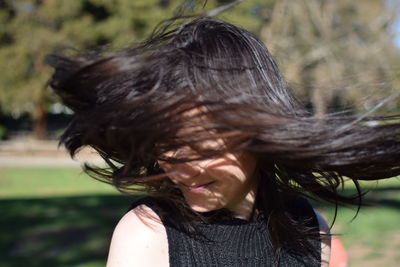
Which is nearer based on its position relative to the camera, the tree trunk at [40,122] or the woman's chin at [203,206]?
the woman's chin at [203,206]

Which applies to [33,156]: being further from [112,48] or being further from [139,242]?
[139,242]

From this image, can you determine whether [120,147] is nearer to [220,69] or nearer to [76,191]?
[220,69]

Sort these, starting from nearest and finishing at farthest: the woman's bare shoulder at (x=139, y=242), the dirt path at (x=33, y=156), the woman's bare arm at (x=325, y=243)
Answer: the woman's bare shoulder at (x=139, y=242) < the woman's bare arm at (x=325, y=243) < the dirt path at (x=33, y=156)

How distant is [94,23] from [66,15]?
201 centimetres

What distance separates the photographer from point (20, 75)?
31.4 meters

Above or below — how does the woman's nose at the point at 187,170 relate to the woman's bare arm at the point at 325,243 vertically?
above

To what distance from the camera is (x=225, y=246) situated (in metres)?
1.60

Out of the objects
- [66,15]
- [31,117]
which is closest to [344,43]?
[66,15]

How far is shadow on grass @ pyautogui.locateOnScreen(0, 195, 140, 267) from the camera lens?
20.0 ft

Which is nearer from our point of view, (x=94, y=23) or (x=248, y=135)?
(x=248, y=135)

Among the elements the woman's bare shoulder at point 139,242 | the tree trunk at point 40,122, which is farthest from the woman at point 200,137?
the tree trunk at point 40,122

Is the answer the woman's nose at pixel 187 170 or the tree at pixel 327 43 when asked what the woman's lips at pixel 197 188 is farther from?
the tree at pixel 327 43

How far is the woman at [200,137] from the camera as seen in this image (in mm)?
1405

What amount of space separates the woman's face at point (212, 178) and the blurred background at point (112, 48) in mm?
395
